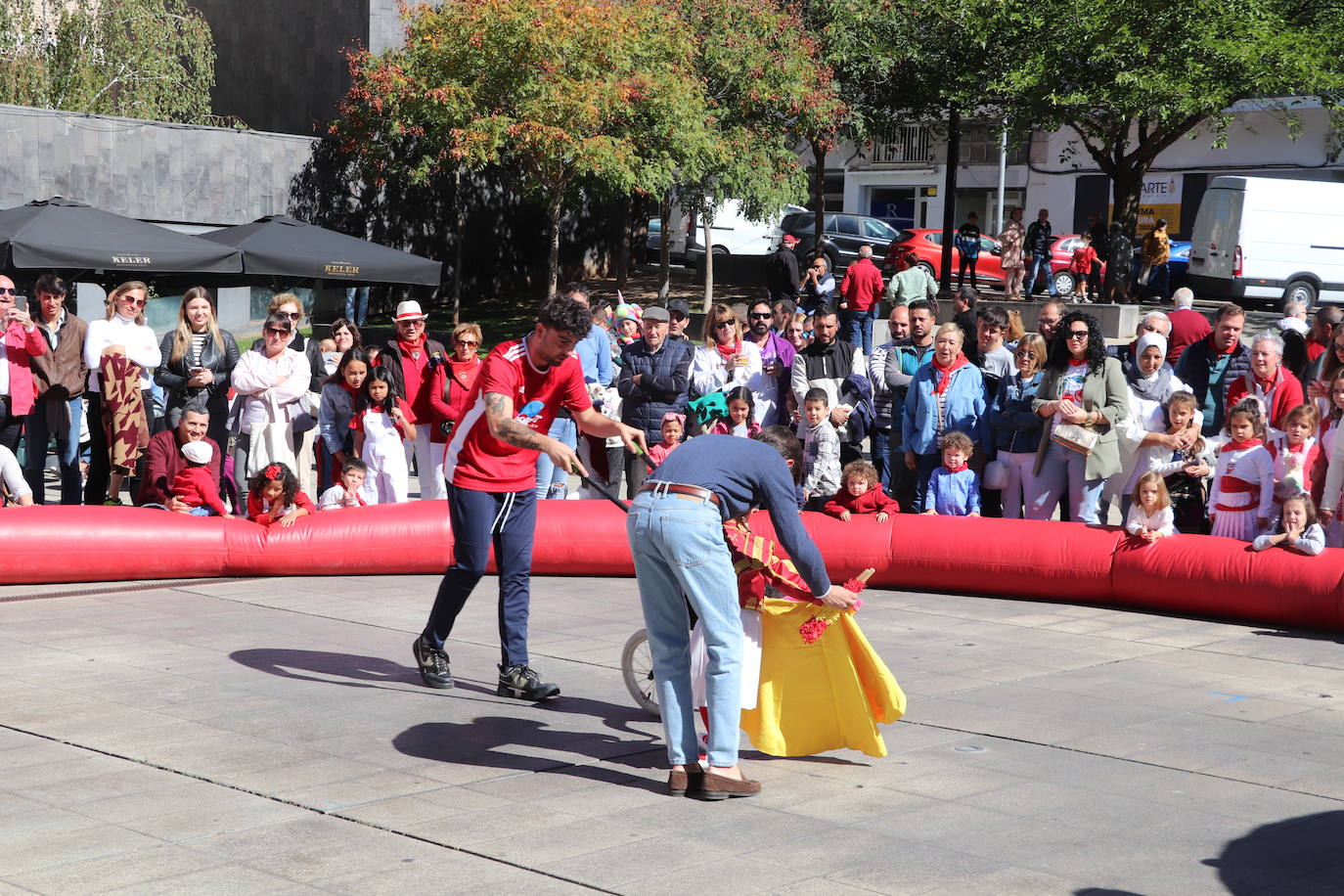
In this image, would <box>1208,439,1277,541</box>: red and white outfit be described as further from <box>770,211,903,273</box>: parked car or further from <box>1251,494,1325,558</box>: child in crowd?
<box>770,211,903,273</box>: parked car

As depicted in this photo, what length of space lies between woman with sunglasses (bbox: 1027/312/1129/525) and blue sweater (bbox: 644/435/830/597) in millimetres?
5402

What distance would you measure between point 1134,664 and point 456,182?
26.7m

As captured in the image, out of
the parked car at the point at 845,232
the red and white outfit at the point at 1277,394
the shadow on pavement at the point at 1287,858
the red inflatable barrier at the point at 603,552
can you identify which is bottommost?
the shadow on pavement at the point at 1287,858

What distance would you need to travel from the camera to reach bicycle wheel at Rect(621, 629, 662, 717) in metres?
A: 6.70

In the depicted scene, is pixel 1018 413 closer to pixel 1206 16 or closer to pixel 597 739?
pixel 597 739

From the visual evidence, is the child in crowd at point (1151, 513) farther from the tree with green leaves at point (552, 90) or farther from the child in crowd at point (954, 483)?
the tree with green leaves at point (552, 90)

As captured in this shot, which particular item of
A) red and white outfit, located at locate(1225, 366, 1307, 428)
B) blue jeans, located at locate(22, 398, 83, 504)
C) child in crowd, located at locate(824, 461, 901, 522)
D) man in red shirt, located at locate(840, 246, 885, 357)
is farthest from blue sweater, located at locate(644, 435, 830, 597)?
man in red shirt, located at locate(840, 246, 885, 357)

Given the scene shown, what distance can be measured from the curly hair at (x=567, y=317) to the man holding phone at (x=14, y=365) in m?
6.30

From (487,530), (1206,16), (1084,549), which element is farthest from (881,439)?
(1206,16)

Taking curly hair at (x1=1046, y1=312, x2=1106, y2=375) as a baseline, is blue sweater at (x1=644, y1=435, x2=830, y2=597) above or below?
below

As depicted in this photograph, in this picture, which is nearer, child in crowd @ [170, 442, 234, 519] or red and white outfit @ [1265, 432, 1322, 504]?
red and white outfit @ [1265, 432, 1322, 504]

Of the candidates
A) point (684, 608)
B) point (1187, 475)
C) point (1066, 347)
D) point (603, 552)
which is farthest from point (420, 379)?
point (684, 608)

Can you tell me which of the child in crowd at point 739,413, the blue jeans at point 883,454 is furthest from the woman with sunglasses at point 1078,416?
the child in crowd at point 739,413

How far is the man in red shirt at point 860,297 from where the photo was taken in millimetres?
17969
